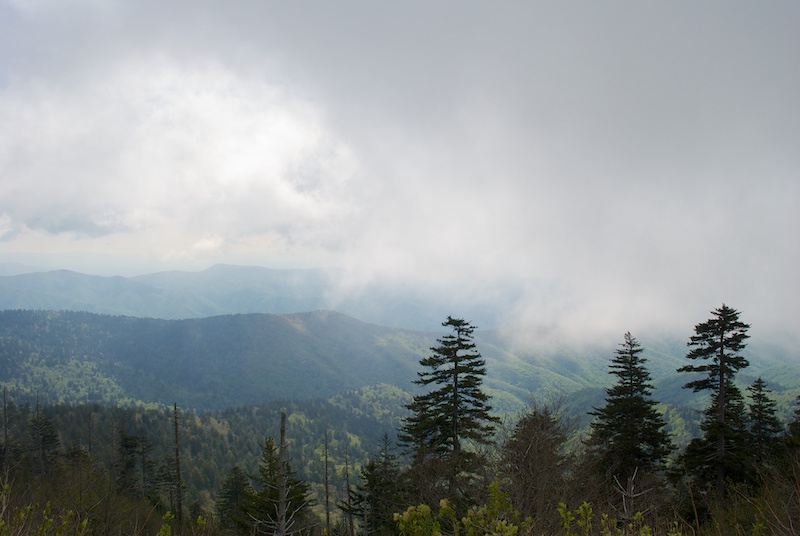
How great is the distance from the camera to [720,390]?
70.5 feet

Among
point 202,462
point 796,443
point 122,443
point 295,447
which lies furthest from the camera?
point 295,447

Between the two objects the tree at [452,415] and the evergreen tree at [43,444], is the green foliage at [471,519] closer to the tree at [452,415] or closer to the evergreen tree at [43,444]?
the tree at [452,415]

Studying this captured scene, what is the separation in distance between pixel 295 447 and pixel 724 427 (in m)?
182

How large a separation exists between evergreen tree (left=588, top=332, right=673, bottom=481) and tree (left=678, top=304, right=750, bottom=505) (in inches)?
94.6

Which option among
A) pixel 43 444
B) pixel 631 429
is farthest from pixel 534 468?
pixel 43 444

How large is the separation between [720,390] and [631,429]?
5.23 meters

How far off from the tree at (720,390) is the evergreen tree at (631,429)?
240 centimetres

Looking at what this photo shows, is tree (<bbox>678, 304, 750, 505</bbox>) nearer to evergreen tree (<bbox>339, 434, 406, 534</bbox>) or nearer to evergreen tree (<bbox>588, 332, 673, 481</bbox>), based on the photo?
evergreen tree (<bbox>588, 332, 673, 481</bbox>)

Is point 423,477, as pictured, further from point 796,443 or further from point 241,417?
point 241,417

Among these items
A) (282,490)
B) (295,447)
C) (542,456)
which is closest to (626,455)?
(542,456)

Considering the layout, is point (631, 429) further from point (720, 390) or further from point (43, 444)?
point (43, 444)

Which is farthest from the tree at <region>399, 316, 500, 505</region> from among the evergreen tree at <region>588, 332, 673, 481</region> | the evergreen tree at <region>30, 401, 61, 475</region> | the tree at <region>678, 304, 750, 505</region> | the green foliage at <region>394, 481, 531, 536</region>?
the evergreen tree at <region>30, 401, 61, 475</region>

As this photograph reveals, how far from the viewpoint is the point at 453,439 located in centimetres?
2155

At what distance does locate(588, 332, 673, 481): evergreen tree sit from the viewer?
946 inches
